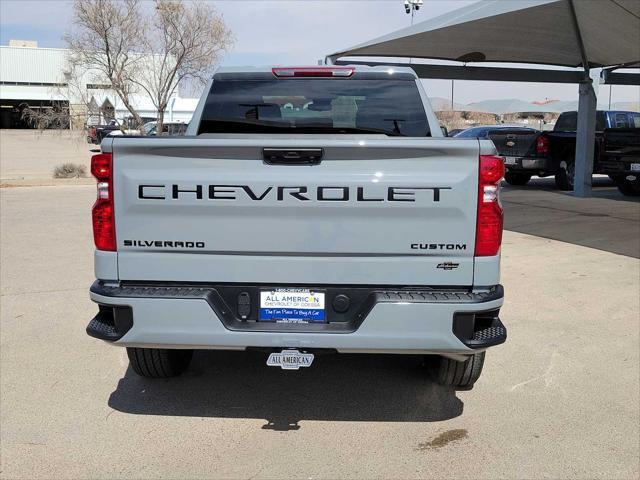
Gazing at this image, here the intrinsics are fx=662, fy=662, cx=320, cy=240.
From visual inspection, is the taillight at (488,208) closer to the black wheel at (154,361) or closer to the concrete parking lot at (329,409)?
the concrete parking lot at (329,409)

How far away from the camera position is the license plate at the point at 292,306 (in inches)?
136

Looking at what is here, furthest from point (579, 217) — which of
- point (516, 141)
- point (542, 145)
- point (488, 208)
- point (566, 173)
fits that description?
point (488, 208)

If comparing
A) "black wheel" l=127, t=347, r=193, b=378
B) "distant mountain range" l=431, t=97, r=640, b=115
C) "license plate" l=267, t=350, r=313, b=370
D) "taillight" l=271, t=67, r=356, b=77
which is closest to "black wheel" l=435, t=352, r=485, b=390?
"license plate" l=267, t=350, r=313, b=370

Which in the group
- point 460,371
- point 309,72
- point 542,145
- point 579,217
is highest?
point 309,72

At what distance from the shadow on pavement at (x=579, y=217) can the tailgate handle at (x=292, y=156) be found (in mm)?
6748

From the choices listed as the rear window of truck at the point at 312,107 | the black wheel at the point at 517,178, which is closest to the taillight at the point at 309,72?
the rear window of truck at the point at 312,107

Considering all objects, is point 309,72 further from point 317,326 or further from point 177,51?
point 177,51

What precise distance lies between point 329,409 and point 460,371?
34.2 inches

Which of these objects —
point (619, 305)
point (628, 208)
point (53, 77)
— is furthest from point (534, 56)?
point (53, 77)

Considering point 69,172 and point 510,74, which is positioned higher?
point 510,74

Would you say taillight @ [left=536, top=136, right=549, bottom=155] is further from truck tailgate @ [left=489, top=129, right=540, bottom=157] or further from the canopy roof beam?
the canopy roof beam

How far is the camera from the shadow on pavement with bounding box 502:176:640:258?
9.85 m

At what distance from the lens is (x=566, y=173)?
1722 centimetres

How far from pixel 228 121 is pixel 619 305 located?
420cm
